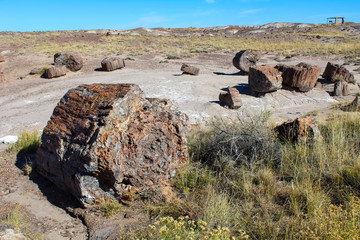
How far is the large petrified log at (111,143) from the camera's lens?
11.8ft

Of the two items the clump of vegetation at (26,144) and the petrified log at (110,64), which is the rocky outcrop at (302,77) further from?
the petrified log at (110,64)

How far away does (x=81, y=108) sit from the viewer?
13.2 ft

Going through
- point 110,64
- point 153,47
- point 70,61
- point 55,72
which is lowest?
point 55,72

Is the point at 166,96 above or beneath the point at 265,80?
beneath

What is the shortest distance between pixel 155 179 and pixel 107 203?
66cm

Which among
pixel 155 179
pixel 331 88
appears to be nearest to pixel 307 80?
pixel 331 88

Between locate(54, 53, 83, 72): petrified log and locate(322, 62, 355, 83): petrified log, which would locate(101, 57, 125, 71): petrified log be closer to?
locate(54, 53, 83, 72): petrified log

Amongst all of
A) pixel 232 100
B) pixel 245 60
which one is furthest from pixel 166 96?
pixel 245 60

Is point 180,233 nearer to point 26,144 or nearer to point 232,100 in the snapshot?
point 26,144

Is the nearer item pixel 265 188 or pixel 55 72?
pixel 265 188

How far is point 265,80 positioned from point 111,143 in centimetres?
786

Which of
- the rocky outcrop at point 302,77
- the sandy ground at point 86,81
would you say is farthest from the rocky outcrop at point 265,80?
the rocky outcrop at point 302,77

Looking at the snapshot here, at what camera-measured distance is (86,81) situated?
1354 centimetres

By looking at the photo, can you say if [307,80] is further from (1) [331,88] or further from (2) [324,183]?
(2) [324,183]
